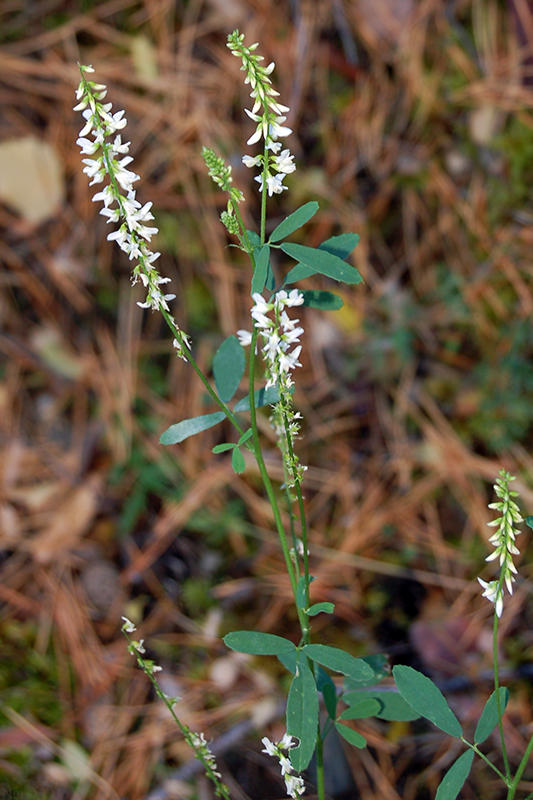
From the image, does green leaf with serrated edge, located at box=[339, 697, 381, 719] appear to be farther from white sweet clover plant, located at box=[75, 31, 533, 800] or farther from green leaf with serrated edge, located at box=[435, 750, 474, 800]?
green leaf with serrated edge, located at box=[435, 750, 474, 800]

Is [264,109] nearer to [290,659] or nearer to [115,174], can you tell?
[115,174]

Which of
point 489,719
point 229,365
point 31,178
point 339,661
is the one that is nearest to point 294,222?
point 229,365

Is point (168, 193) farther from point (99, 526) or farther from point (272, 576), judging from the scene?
Result: point (272, 576)

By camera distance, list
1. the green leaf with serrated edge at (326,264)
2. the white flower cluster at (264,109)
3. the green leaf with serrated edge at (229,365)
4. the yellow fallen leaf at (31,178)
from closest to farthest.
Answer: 1. the white flower cluster at (264,109)
2. the green leaf with serrated edge at (326,264)
3. the green leaf with serrated edge at (229,365)
4. the yellow fallen leaf at (31,178)

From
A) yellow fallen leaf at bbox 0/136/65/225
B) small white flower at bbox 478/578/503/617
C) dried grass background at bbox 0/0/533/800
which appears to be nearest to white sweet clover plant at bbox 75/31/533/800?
small white flower at bbox 478/578/503/617

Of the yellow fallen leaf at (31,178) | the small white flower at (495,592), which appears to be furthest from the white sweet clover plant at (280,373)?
the yellow fallen leaf at (31,178)

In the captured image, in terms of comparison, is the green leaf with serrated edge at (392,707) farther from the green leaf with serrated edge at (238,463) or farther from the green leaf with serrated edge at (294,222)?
the green leaf with serrated edge at (294,222)

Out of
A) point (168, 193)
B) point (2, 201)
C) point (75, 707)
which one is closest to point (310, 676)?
point (75, 707)

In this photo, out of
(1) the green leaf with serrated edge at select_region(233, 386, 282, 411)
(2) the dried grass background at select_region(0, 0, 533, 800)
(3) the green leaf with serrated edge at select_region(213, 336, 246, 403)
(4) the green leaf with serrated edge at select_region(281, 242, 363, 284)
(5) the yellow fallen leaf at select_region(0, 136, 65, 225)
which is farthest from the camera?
(5) the yellow fallen leaf at select_region(0, 136, 65, 225)
